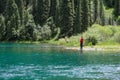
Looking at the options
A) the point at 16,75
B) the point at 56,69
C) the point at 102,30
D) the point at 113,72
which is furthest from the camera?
the point at 102,30

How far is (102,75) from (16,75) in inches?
415

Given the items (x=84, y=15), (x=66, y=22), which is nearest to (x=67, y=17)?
(x=66, y=22)

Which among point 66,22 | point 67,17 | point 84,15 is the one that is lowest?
point 66,22

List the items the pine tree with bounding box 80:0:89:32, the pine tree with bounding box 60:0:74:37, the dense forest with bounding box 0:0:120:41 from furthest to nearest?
the pine tree with bounding box 60:0:74:37
the dense forest with bounding box 0:0:120:41
the pine tree with bounding box 80:0:89:32

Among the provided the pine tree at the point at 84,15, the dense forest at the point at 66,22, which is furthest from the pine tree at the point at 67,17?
the pine tree at the point at 84,15

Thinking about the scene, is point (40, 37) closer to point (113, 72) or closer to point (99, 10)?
point (99, 10)

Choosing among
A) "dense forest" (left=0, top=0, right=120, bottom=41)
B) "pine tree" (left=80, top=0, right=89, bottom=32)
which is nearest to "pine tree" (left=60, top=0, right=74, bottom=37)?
"dense forest" (left=0, top=0, right=120, bottom=41)

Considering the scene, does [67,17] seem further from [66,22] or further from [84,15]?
[84,15]

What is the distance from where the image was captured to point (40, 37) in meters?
189

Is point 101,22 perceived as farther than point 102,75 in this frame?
Yes

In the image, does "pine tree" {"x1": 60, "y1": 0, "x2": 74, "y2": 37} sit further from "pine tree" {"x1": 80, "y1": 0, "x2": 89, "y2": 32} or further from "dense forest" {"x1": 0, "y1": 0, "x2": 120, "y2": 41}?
"pine tree" {"x1": 80, "y1": 0, "x2": 89, "y2": 32}

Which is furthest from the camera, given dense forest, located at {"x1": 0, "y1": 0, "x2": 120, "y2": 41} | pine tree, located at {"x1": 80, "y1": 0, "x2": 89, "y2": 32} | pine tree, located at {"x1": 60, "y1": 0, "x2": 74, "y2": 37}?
pine tree, located at {"x1": 60, "y1": 0, "x2": 74, "y2": 37}

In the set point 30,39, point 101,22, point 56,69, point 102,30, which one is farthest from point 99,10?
point 56,69

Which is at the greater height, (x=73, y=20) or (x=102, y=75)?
(x=102, y=75)
